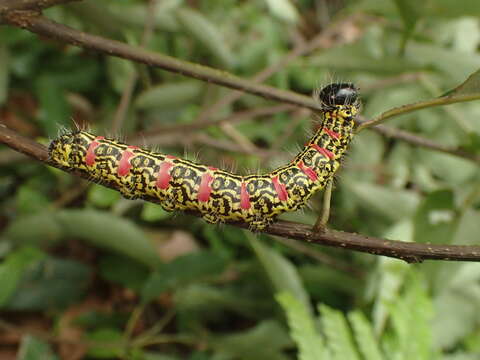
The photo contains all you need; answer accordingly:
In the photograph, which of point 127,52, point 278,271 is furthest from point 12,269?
point 127,52

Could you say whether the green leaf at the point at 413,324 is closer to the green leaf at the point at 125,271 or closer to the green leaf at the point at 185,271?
the green leaf at the point at 185,271

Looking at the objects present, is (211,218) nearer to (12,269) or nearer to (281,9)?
(12,269)

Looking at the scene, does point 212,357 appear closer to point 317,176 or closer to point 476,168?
point 317,176

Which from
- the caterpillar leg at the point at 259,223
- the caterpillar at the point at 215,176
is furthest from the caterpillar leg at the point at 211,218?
the caterpillar leg at the point at 259,223

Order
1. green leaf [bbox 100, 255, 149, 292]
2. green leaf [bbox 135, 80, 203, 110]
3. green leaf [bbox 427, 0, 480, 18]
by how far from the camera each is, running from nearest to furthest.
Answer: green leaf [bbox 427, 0, 480, 18] < green leaf [bbox 100, 255, 149, 292] < green leaf [bbox 135, 80, 203, 110]

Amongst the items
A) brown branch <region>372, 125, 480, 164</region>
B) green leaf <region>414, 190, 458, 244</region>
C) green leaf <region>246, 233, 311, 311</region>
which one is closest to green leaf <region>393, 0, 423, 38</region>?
brown branch <region>372, 125, 480, 164</region>

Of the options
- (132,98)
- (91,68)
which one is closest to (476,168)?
(132,98)

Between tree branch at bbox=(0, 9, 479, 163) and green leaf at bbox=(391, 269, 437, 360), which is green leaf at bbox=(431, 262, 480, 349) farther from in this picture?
tree branch at bbox=(0, 9, 479, 163)
